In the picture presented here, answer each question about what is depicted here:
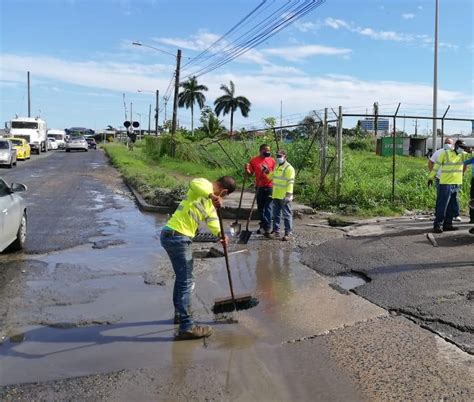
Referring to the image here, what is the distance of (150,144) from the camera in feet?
142

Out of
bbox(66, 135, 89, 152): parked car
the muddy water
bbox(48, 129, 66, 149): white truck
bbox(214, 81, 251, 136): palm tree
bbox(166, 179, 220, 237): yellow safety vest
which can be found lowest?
the muddy water

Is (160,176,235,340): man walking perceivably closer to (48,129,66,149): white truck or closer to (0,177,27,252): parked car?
(0,177,27,252): parked car

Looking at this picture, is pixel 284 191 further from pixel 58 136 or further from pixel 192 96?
pixel 192 96

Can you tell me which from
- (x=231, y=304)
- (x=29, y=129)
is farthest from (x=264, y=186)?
(x=29, y=129)

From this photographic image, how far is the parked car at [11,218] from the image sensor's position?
308 inches

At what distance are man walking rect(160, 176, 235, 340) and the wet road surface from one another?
21 cm

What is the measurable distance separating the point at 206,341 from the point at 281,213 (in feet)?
19.0

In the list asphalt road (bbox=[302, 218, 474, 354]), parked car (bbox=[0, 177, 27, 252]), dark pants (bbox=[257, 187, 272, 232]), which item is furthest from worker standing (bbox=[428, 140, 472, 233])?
parked car (bbox=[0, 177, 27, 252])

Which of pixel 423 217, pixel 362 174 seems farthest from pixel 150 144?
pixel 423 217

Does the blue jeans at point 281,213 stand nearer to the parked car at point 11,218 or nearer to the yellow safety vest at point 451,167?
the yellow safety vest at point 451,167

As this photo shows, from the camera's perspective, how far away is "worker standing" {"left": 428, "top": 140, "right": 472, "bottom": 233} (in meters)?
9.70

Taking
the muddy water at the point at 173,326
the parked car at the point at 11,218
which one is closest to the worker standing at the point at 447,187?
the muddy water at the point at 173,326

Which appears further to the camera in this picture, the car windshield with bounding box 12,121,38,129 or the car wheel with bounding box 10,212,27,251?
the car windshield with bounding box 12,121,38,129

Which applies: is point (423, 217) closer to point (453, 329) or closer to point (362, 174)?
point (362, 174)
